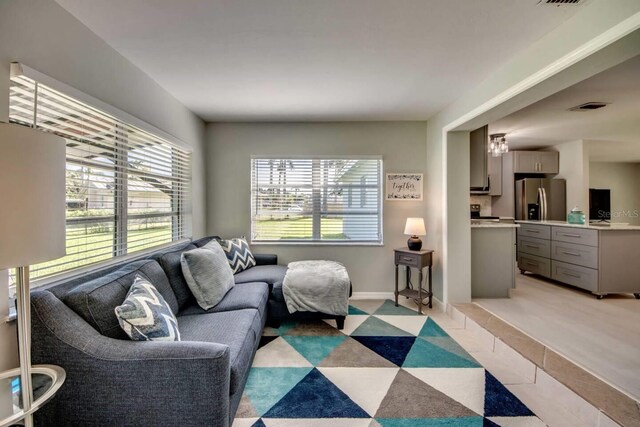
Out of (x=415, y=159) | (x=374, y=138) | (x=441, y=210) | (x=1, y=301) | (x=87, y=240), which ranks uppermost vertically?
(x=374, y=138)

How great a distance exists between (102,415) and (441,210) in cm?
336

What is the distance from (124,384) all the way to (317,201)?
283cm

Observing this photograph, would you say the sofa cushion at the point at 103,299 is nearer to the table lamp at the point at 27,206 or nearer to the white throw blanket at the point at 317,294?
the table lamp at the point at 27,206

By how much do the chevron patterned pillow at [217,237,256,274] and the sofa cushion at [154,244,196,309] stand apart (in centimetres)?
81

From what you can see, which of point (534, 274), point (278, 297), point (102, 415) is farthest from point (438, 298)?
point (102, 415)

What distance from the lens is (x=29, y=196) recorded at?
92cm

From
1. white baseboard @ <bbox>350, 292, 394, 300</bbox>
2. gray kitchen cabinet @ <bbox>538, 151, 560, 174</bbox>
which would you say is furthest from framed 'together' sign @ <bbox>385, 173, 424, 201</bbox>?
gray kitchen cabinet @ <bbox>538, 151, 560, 174</bbox>

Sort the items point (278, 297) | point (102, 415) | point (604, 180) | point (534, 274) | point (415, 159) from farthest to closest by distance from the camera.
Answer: point (604, 180) → point (534, 274) → point (415, 159) → point (278, 297) → point (102, 415)

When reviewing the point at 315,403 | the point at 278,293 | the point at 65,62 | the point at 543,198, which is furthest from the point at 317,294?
the point at 543,198

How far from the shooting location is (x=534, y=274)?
449cm

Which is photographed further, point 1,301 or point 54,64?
point 54,64

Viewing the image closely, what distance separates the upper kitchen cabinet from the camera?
5102 millimetres

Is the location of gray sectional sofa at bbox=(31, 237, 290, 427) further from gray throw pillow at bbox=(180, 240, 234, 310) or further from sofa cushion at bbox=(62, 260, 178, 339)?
gray throw pillow at bbox=(180, 240, 234, 310)

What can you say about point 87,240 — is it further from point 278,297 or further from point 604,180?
point 604,180
